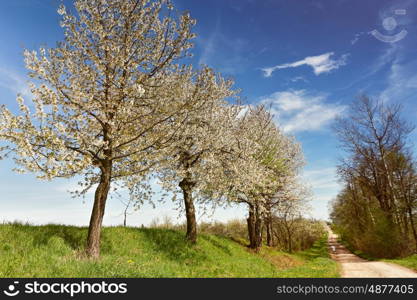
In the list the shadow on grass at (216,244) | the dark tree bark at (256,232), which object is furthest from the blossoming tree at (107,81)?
the dark tree bark at (256,232)

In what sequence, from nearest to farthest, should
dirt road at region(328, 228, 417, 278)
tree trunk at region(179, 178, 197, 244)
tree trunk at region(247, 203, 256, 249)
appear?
1. dirt road at region(328, 228, 417, 278)
2. tree trunk at region(179, 178, 197, 244)
3. tree trunk at region(247, 203, 256, 249)

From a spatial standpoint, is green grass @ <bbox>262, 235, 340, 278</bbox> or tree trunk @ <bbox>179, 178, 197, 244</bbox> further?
tree trunk @ <bbox>179, 178, 197, 244</bbox>

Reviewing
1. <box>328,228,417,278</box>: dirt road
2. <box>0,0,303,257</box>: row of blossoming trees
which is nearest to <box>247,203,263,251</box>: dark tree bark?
<box>328,228,417,278</box>: dirt road

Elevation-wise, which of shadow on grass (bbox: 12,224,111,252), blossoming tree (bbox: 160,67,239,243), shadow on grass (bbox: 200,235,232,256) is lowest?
shadow on grass (bbox: 200,235,232,256)

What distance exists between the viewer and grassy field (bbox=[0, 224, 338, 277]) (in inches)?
323

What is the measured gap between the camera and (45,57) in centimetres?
1123

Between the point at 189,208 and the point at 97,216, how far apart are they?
8580 mm

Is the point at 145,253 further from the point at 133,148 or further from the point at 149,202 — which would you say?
the point at 133,148

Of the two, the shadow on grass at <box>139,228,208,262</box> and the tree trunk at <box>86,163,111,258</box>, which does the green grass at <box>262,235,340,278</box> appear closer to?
the shadow on grass at <box>139,228,208,262</box>

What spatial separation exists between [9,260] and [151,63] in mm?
8954

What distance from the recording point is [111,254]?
12.9 meters

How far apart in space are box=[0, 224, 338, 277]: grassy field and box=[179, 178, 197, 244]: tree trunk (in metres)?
0.61

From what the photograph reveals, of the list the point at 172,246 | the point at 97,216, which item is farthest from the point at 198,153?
the point at 97,216

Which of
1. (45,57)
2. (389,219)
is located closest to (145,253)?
(45,57)
